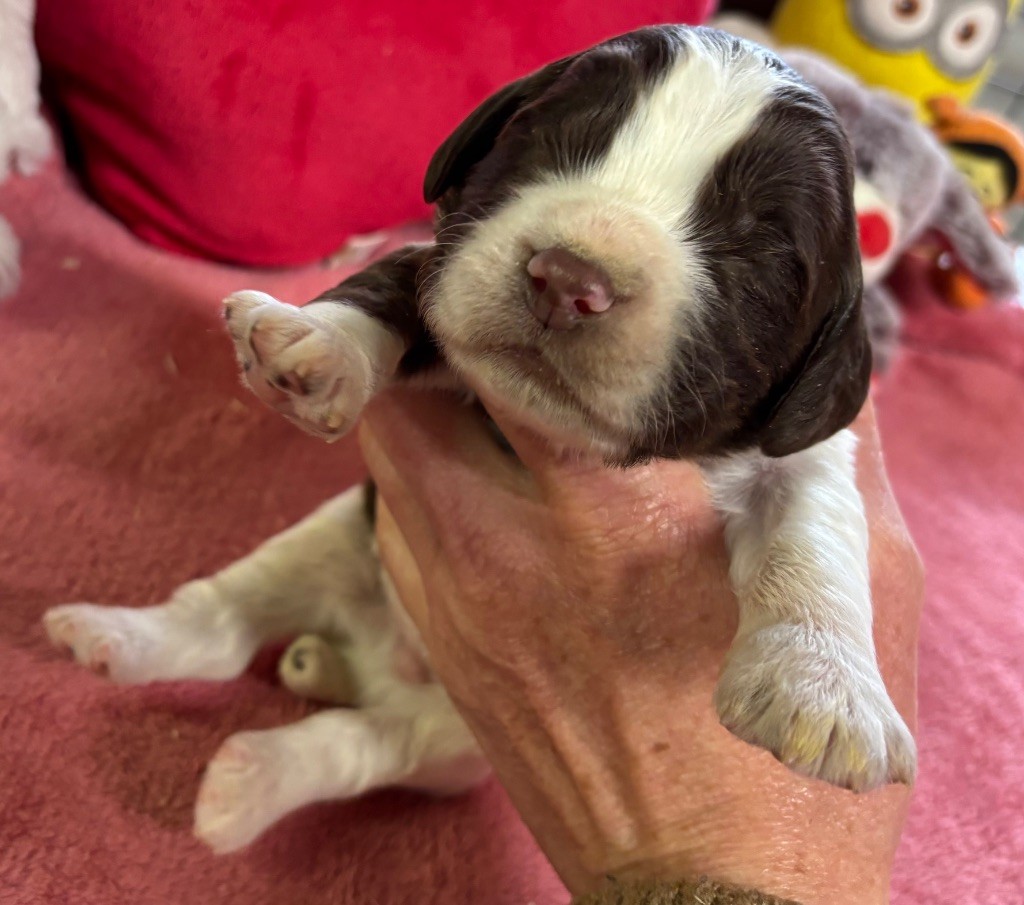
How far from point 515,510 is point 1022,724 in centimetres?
139

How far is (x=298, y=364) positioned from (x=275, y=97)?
1308 mm

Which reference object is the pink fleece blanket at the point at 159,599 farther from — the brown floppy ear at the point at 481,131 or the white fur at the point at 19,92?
the brown floppy ear at the point at 481,131

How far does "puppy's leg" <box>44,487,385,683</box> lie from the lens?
1.47m

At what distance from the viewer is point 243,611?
68.7 inches

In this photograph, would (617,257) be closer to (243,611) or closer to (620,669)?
(620,669)

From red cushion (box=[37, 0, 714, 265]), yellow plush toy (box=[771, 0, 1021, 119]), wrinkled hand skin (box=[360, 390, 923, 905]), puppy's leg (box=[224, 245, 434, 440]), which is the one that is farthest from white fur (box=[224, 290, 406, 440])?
yellow plush toy (box=[771, 0, 1021, 119])

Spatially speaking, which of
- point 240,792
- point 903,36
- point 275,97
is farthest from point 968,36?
point 240,792

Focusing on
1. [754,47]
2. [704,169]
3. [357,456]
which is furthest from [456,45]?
[704,169]

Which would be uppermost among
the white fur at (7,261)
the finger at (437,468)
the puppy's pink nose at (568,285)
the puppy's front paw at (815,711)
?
the puppy's pink nose at (568,285)

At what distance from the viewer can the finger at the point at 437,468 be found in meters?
1.45

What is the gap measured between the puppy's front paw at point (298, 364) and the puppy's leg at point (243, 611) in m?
0.59

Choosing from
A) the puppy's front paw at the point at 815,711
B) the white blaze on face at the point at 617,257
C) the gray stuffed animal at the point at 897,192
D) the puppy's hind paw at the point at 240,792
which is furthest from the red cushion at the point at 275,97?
the puppy's front paw at the point at 815,711

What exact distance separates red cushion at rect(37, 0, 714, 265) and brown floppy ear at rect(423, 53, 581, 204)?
3.18 feet

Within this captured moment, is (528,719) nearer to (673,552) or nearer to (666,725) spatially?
(666,725)
